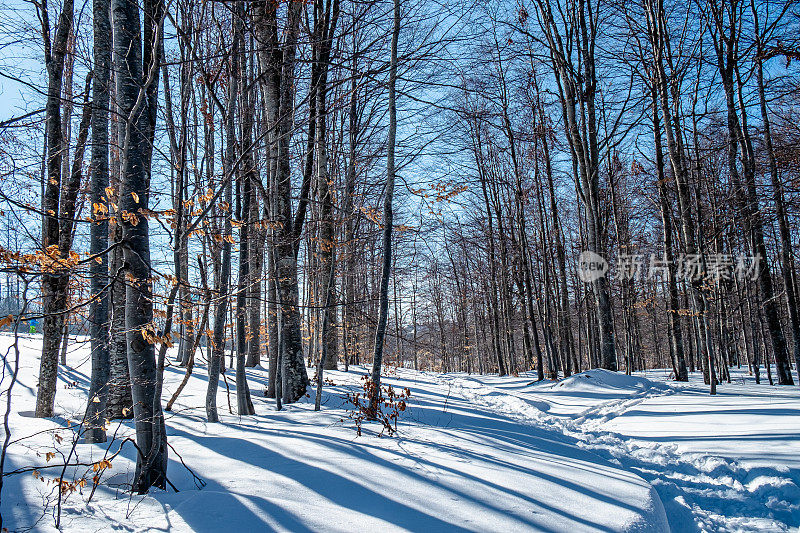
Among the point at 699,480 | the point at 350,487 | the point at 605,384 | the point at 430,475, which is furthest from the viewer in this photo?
the point at 605,384

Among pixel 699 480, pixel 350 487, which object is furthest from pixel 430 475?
pixel 699 480

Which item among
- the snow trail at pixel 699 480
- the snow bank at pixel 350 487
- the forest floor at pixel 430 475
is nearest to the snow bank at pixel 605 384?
the snow trail at pixel 699 480

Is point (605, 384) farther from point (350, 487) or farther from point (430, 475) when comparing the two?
point (350, 487)

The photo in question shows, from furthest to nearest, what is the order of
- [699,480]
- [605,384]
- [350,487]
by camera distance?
[605,384] → [699,480] → [350,487]

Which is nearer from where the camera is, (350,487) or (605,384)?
(350,487)

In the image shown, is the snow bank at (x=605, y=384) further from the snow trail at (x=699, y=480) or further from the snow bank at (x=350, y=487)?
the snow bank at (x=350, y=487)

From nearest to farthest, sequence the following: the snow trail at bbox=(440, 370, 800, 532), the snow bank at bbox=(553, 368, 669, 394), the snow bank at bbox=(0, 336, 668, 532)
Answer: the snow bank at bbox=(0, 336, 668, 532) < the snow trail at bbox=(440, 370, 800, 532) < the snow bank at bbox=(553, 368, 669, 394)

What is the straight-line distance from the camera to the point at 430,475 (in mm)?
3600

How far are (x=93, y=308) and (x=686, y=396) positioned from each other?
11242 mm

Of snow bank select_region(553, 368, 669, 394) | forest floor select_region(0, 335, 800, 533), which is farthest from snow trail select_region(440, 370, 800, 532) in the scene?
snow bank select_region(553, 368, 669, 394)

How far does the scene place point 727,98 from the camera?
36.6 ft

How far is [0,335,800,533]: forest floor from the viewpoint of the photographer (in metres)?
2.80

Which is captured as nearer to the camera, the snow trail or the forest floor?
the forest floor

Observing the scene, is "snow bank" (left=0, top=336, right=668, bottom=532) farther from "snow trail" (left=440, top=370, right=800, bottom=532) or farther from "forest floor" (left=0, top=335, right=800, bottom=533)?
"snow trail" (left=440, top=370, right=800, bottom=532)
